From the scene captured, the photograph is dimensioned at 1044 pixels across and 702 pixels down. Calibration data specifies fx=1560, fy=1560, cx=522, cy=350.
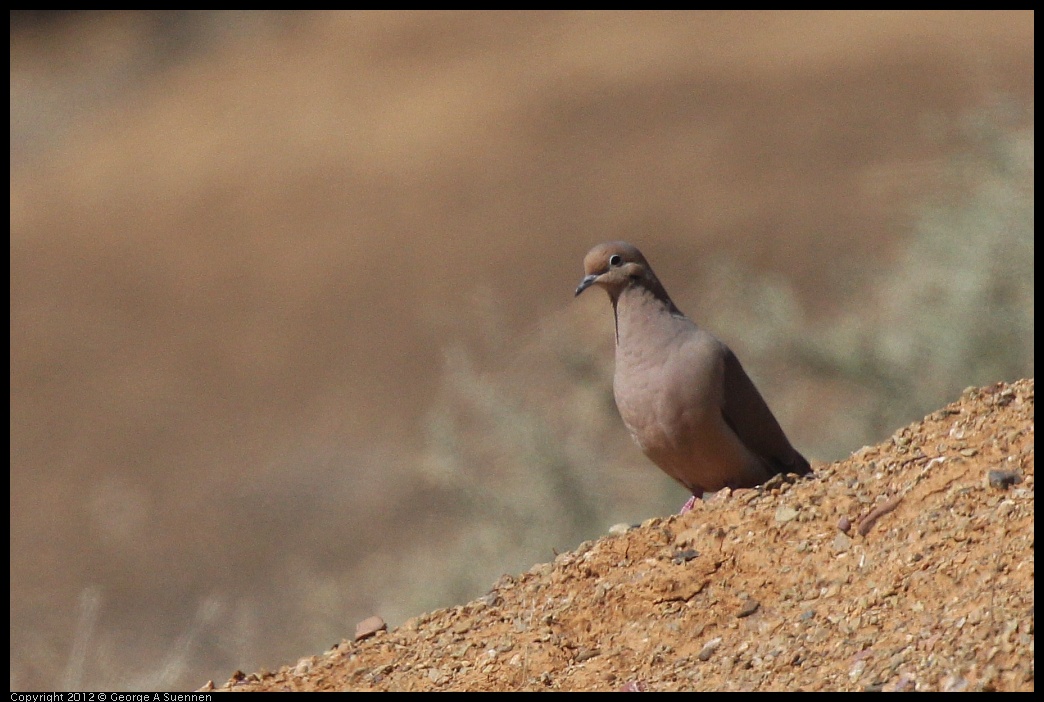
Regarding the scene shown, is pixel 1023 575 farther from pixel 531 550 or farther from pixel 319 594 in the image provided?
pixel 319 594

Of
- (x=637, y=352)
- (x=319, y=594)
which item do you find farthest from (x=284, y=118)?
(x=637, y=352)

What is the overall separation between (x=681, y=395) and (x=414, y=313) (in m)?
13.1

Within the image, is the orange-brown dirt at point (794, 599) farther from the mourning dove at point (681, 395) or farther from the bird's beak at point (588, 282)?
the bird's beak at point (588, 282)

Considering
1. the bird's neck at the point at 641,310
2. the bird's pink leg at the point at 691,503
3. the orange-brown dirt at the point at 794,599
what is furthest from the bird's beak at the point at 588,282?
the orange-brown dirt at the point at 794,599

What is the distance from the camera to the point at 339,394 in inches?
743

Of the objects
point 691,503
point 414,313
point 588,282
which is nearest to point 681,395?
point 691,503

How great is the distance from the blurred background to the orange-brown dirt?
2520 millimetres

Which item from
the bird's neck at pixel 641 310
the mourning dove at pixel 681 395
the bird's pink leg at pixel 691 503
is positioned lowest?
the bird's pink leg at pixel 691 503

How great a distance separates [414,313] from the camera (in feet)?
63.9

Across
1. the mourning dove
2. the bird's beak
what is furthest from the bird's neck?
the bird's beak

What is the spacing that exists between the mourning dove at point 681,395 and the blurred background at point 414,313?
2.65m

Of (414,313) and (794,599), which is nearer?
(794,599)

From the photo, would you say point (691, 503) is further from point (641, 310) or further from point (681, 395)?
point (641, 310)

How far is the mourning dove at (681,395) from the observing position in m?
6.54
